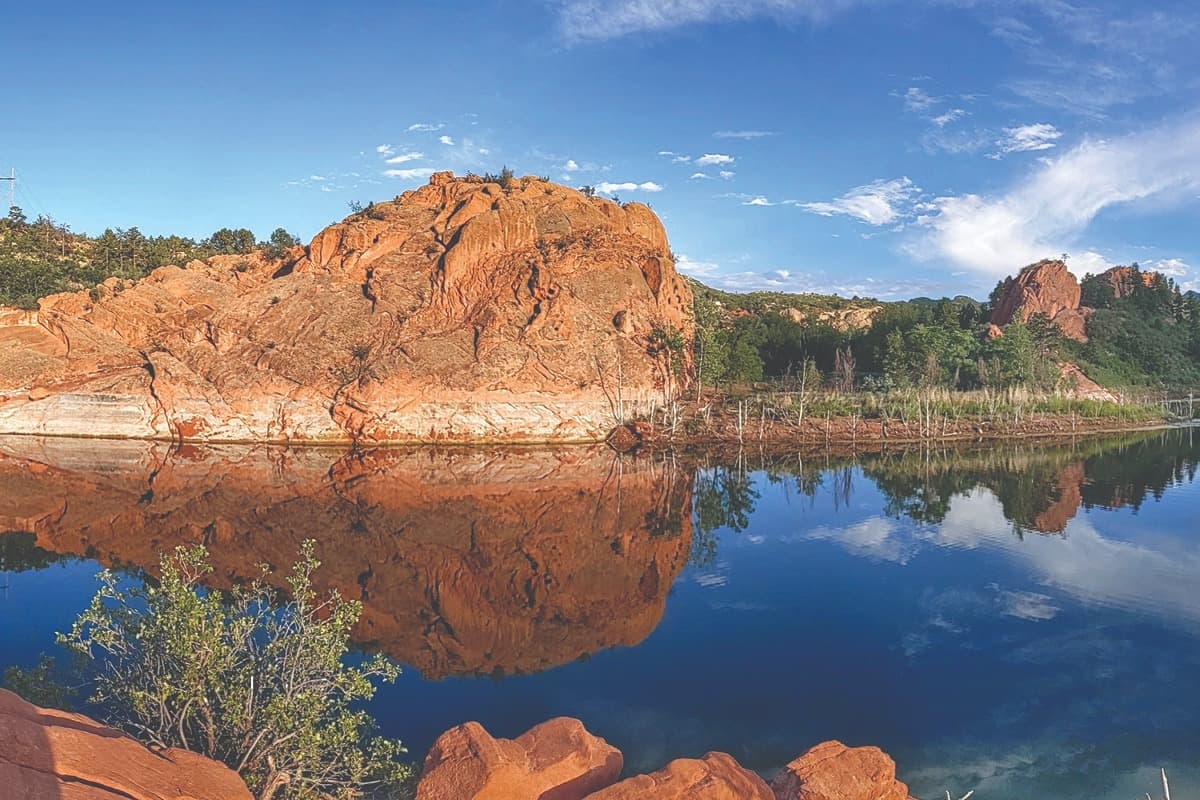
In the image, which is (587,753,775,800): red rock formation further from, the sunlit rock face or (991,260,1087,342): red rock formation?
(991,260,1087,342): red rock formation

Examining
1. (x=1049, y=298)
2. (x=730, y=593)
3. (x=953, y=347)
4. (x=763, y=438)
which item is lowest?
(x=730, y=593)

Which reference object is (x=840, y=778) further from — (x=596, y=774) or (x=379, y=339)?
(x=379, y=339)

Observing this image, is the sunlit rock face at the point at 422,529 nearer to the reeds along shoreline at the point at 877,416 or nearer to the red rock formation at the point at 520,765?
the red rock formation at the point at 520,765

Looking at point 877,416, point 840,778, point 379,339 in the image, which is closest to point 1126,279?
point 877,416

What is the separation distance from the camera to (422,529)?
60.3ft

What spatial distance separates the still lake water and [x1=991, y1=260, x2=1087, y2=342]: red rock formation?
3760 cm

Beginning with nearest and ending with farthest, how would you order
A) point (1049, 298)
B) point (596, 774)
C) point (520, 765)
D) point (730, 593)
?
point (520, 765), point (596, 774), point (730, 593), point (1049, 298)

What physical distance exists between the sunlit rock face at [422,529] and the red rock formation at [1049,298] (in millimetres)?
47350

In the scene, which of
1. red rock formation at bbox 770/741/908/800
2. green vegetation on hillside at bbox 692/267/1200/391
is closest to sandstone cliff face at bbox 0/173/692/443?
green vegetation on hillside at bbox 692/267/1200/391

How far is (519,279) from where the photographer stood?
38438 mm

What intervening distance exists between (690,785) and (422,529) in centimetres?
1420

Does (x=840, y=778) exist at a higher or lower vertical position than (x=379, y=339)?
lower

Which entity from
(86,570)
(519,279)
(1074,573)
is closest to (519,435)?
(519,279)

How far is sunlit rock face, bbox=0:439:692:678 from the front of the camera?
478 inches
